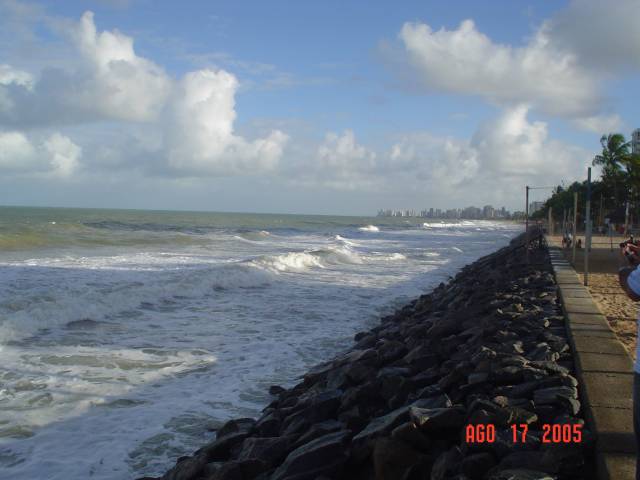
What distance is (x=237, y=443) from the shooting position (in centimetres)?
425

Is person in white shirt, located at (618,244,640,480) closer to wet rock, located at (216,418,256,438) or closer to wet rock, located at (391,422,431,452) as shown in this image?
wet rock, located at (391,422,431,452)

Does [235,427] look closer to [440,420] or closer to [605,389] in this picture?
[440,420]

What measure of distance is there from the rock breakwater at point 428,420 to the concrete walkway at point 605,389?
0.34 ft

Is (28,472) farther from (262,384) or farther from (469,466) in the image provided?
(469,466)

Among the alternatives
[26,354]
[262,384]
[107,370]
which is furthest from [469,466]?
[26,354]

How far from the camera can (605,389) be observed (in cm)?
369

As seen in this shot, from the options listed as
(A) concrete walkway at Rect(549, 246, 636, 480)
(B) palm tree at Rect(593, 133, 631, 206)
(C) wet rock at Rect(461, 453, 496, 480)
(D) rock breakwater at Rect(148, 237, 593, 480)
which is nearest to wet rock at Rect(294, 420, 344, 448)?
(D) rock breakwater at Rect(148, 237, 593, 480)

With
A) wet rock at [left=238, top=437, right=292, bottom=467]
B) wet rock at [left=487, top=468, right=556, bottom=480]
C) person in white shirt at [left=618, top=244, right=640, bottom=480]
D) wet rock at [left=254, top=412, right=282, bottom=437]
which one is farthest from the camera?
wet rock at [left=254, top=412, right=282, bottom=437]

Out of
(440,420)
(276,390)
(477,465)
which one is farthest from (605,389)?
(276,390)

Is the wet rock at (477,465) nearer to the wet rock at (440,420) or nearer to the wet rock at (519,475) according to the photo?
the wet rock at (519,475)

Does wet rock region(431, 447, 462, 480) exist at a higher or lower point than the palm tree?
lower
